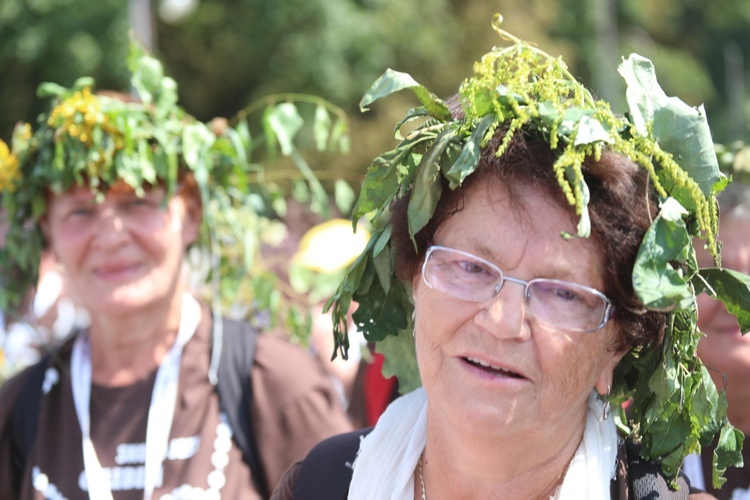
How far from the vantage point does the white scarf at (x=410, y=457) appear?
2.31m

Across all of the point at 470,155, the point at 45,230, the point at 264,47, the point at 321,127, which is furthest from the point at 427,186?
the point at 264,47

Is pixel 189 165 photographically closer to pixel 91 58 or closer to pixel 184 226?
pixel 184 226

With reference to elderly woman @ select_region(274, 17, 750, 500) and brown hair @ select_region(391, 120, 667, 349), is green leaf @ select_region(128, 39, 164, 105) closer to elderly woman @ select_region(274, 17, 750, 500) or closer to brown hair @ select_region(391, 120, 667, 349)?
elderly woman @ select_region(274, 17, 750, 500)

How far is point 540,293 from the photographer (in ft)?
7.41

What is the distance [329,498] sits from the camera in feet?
8.38

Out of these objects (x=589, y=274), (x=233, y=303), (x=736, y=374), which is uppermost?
(x=589, y=274)

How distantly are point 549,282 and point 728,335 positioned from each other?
1.30m

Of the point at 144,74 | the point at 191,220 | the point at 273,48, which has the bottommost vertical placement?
the point at 273,48

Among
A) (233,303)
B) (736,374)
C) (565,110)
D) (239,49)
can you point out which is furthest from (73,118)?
(239,49)

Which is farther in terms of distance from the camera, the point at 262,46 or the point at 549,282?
the point at 262,46

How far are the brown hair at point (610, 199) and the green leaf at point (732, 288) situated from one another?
0.15 meters

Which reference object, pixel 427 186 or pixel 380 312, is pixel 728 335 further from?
pixel 427 186

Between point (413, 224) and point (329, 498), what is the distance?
71 cm

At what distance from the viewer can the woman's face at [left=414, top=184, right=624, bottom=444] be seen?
7.39 feet
